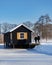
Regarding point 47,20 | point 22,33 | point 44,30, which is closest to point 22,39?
point 22,33

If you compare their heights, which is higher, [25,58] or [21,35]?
[21,35]

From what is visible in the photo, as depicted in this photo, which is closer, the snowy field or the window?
the snowy field

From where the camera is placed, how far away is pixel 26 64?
11812mm

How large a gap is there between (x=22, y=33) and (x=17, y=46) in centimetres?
229

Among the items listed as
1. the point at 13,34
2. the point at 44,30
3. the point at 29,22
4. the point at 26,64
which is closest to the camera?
the point at 26,64

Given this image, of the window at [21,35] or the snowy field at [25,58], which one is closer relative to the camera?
the snowy field at [25,58]

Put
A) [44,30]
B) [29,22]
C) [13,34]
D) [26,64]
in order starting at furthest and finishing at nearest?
[29,22] → [44,30] → [13,34] → [26,64]

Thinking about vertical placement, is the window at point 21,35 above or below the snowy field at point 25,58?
above

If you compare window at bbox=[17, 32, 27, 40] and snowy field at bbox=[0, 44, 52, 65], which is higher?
window at bbox=[17, 32, 27, 40]

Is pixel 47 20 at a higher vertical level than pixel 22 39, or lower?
higher

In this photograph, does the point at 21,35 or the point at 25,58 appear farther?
the point at 21,35

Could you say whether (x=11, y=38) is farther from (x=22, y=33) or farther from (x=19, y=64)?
(x=19, y=64)

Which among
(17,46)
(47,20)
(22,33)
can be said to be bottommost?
(17,46)

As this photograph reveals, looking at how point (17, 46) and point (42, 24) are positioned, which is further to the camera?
point (42, 24)
